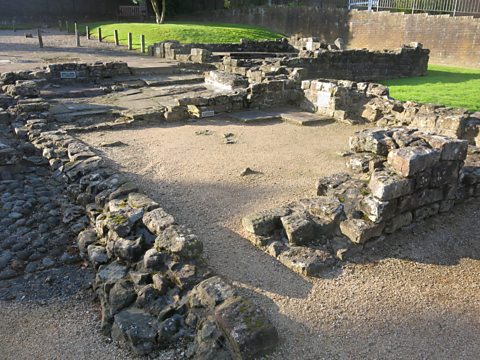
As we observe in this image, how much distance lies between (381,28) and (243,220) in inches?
1083

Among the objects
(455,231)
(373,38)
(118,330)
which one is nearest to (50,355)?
(118,330)

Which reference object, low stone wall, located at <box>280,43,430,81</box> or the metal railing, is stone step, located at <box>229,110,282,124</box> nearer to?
low stone wall, located at <box>280,43,430,81</box>

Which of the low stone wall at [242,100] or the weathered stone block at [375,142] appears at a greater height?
the weathered stone block at [375,142]

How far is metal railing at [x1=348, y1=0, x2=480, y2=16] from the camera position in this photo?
1106 inches

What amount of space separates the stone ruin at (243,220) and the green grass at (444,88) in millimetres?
4126

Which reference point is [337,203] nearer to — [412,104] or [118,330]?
[118,330]

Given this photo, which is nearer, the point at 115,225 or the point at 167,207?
the point at 115,225

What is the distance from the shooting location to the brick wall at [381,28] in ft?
81.9

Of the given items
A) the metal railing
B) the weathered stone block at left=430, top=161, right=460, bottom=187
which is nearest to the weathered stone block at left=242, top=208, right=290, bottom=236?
the weathered stone block at left=430, top=161, right=460, bottom=187

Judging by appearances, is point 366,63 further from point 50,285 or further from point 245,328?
point 245,328

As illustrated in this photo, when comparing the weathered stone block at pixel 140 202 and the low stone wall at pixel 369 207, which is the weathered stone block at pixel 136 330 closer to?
the weathered stone block at pixel 140 202

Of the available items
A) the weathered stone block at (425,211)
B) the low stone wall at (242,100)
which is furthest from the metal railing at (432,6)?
the weathered stone block at (425,211)

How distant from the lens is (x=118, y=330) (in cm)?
448

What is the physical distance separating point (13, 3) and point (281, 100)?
40.5 metres
